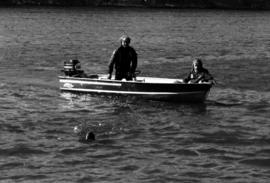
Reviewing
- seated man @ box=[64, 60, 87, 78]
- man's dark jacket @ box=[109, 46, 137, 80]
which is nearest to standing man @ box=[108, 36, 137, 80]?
man's dark jacket @ box=[109, 46, 137, 80]

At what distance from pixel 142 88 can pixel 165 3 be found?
144 m

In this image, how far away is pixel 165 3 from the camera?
561ft

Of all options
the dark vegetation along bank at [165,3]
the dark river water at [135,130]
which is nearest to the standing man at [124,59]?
the dark river water at [135,130]

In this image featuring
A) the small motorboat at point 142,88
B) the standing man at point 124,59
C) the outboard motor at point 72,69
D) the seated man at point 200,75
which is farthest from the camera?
the outboard motor at point 72,69

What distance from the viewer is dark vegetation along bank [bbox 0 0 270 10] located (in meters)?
158

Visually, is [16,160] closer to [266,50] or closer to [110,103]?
[110,103]

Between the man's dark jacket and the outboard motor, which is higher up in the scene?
the man's dark jacket

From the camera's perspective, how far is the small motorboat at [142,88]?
27.7 metres

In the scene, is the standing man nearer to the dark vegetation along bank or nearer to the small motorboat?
the small motorboat

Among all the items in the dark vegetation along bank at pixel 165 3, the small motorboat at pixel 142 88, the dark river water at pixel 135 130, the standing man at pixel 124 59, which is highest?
the dark vegetation along bank at pixel 165 3

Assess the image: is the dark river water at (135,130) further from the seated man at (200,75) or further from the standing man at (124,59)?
the standing man at (124,59)

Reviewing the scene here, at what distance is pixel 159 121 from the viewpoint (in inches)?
980

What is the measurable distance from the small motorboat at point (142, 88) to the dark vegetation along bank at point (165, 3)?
125246 mm

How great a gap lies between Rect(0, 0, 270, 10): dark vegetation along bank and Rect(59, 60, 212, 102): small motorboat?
125 m
